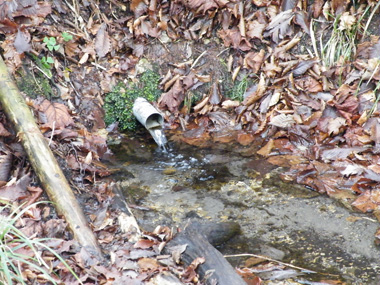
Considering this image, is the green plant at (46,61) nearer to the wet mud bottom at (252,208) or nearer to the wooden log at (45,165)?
the wooden log at (45,165)

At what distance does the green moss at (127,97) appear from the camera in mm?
5855

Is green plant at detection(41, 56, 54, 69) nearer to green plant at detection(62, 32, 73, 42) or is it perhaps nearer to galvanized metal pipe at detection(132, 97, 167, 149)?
green plant at detection(62, 32, 73, 42)

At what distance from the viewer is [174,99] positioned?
19.4 feet

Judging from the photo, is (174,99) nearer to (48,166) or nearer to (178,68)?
(178,68)

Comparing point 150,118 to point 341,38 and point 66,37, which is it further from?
point 341,38

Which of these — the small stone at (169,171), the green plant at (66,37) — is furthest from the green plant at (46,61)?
the small stone at (169,171)

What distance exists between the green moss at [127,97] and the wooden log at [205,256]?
9.81 ft

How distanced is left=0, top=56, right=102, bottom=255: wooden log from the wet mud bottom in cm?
79

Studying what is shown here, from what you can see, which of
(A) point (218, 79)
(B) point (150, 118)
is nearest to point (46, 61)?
(B) point (150, 118)

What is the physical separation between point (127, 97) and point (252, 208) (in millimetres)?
2708

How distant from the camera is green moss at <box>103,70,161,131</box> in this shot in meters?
5.86

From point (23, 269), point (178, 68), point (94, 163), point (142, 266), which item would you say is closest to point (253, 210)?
point (142, 266)

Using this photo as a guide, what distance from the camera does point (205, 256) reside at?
3020mm

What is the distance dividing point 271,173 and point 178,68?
2.23 metres
